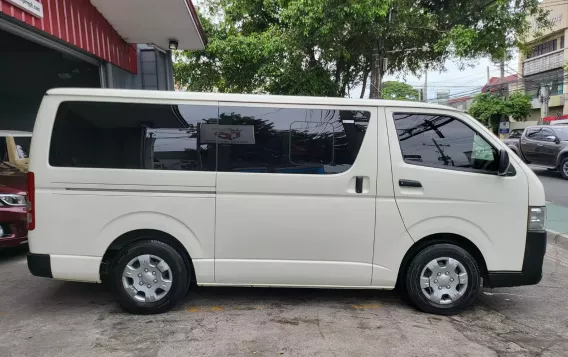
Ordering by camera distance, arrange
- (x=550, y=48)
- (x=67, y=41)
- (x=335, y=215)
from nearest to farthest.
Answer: (x=335, y=215), (x=67, y=41), (x=550, y=48)

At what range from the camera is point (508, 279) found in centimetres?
409


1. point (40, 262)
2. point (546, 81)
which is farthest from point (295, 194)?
point (546, 81)

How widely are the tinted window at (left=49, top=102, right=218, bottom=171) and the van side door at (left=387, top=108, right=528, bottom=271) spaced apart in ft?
5.81

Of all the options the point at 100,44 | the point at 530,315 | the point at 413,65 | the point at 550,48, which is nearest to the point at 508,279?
the point at 530,315

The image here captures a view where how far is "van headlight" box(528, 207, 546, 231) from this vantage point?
4023 millimetres

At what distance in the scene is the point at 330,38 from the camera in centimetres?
1309

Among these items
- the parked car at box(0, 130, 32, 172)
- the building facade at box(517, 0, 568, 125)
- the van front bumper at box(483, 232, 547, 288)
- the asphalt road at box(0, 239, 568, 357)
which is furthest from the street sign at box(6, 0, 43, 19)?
the building facade at box(517, 0, 568, 125)

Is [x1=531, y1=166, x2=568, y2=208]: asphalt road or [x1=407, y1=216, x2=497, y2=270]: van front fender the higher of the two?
[x1=407, y1=216, x2=497, y2=270]: van front fender

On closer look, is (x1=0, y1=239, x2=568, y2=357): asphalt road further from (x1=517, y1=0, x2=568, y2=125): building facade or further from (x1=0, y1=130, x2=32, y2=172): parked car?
(x1=517, y1=0, x2=568, y2=125): building facade

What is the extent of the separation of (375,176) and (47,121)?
117 inches

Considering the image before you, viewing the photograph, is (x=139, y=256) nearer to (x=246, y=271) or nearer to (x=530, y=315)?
(x=246, y=271)

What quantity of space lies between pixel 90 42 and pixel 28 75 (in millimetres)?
5843

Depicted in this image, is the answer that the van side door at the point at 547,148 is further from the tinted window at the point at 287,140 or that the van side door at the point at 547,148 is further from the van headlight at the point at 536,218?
the tinted window at the point at 287,140

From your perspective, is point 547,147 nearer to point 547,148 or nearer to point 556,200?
point 547,148
